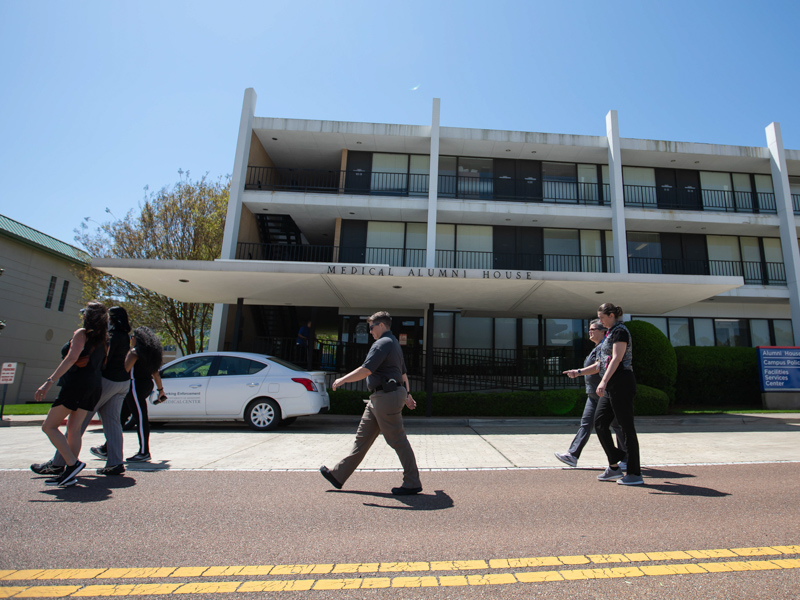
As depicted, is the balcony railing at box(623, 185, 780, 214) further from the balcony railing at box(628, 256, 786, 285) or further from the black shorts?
the black shorts

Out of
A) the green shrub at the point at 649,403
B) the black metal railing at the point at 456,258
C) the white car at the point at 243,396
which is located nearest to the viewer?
the white car at the point at 243,396

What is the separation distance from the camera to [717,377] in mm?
15273

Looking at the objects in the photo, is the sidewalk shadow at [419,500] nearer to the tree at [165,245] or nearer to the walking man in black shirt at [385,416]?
the walking man in black shirt at [385,416]

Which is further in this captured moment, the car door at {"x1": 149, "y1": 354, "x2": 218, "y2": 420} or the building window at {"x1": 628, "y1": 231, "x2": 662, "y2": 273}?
the building window at {"x1": 628, "y1": 231, "x2": 662, "y2": 273}

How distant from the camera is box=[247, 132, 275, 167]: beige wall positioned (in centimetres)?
1869

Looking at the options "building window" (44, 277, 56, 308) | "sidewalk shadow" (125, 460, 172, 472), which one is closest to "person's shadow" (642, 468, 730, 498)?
"sidewalk shadow" (125, 460, 172, 472)

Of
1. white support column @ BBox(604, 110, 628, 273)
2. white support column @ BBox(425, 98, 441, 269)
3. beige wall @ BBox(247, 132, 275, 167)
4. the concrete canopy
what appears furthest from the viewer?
beige wall @ BBox(247, 132, 275, 167)

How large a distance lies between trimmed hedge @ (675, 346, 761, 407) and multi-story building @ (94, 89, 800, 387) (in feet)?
7.08

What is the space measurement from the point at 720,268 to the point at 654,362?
10.1m

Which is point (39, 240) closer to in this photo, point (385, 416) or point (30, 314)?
point (30, 314)

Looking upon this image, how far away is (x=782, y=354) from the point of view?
14258 millimetres

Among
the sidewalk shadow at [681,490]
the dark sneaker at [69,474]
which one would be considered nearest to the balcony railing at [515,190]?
the dark sneaker at [69,474]

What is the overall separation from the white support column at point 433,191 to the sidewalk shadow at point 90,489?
13296 millimetres

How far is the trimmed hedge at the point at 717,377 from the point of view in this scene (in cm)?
1516
